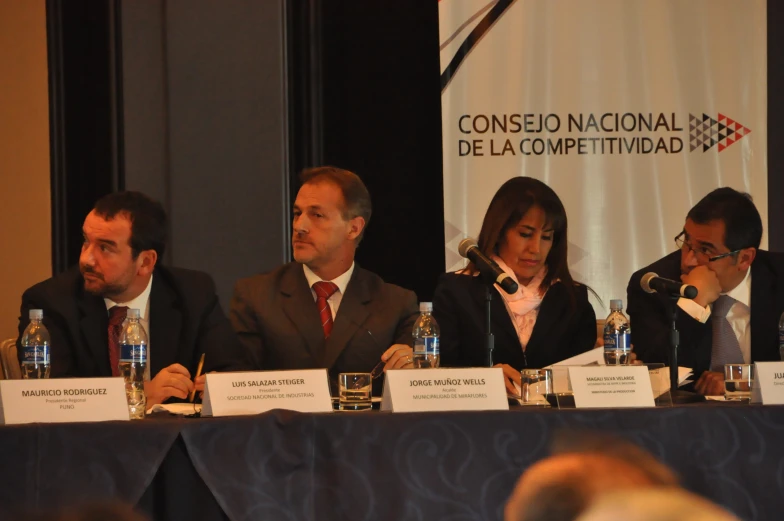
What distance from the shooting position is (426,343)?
123 inches

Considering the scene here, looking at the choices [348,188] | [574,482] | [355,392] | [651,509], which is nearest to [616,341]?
[355,392]

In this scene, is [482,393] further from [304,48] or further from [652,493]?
[304,48]

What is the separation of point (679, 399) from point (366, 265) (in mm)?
2582

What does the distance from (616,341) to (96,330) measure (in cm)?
153

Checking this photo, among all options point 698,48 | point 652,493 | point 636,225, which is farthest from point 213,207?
point 652,493

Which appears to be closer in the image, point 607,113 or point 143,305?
point 143,305

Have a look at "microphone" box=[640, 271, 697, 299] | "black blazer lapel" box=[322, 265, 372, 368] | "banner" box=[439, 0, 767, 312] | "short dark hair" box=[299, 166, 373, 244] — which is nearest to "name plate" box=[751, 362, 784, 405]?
"microphone" box=[640, 271, 697, 299]

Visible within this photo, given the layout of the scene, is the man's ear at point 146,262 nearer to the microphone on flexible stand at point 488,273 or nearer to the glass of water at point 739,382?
the microphone on flexible stand at point 488,273

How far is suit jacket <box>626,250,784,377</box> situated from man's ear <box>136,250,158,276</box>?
160 cm

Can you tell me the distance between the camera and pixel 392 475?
87.7 inches

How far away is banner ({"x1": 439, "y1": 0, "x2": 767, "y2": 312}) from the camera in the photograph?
4.52 metres

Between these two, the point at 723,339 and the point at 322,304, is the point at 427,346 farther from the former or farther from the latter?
the point at 723,339

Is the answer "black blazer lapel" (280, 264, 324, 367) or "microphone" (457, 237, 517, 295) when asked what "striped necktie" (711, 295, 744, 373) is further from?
"black blazer lapel" (280, 264, 324, 367)

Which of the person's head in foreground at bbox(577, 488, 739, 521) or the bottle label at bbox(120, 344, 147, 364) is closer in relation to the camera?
the person's head in foreground at bbox(577, 488, 739, 521)
